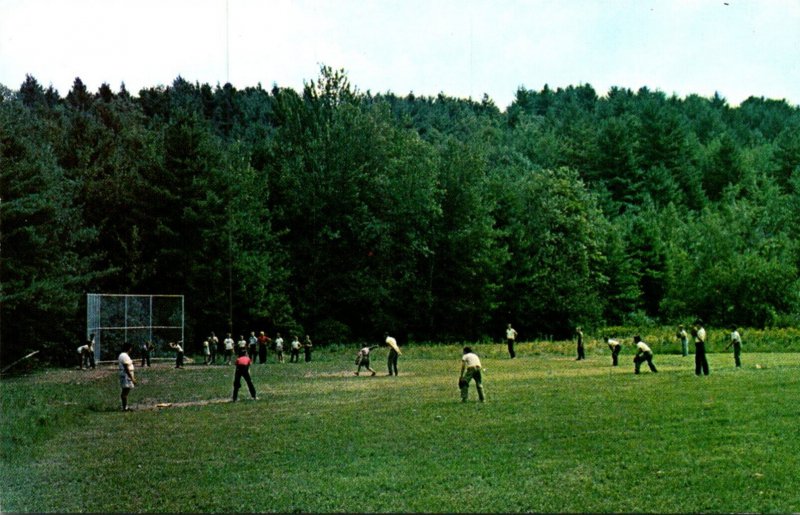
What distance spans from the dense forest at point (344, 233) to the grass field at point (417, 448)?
16785 mm

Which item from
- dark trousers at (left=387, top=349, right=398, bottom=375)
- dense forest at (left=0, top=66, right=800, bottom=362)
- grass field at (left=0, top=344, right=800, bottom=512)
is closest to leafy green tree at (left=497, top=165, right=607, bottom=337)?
dense forest at (left=0, top=66, right=800, bottom=362)

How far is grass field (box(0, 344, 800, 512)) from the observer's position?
13.3m

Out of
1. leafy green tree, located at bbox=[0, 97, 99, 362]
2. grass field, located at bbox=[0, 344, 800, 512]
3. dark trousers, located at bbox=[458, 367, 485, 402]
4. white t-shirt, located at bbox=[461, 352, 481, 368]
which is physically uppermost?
leafy green tree, located at bbox=[0, 97, 99, 362]

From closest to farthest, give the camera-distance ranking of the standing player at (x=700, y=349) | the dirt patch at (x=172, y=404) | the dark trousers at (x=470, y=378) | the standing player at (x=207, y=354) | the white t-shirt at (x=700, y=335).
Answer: the dark trousers at (x=470, y=378), the dirt patch at (x=172, y=404), the white t-shirt at (x=700, y=335), the standing player at (x=700, y=349), the standing player at (x=207, y=354)

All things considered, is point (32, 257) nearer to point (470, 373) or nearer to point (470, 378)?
point (470, 378)

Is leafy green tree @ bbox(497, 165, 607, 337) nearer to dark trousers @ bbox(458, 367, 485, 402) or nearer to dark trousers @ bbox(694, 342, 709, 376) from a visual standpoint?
dark trousers @ bbox(694, 342, 709, 376)

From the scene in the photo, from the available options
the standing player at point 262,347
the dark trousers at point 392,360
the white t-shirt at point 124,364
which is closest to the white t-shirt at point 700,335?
the dark trousers at point 392,360

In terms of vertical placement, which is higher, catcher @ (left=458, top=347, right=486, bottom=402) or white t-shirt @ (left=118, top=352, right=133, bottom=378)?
white t-shirt @ (left=118, top=352, right=133, bottom=378)

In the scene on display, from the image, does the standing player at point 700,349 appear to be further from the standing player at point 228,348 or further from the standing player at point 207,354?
the standing player at point 207,354

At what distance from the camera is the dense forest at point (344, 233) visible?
5347 centimetres

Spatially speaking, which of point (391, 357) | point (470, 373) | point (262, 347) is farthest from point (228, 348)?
point (470, 373)

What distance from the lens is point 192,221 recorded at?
200 ft

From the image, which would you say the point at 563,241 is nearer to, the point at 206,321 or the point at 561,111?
the point at 206,321

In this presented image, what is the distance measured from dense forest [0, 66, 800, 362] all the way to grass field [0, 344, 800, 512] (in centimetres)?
1679
